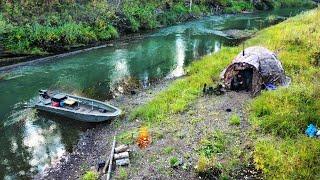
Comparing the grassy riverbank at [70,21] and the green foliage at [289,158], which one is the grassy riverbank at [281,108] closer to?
the green foliage at [289,158]

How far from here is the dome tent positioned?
75.5ft

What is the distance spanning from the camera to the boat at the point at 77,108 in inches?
869

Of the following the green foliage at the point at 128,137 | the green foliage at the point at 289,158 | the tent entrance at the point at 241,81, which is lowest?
the green foliage at the point at 128,137

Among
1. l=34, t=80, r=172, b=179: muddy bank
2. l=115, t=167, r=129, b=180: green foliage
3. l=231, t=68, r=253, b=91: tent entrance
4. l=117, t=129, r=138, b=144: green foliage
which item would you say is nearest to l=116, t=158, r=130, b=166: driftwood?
l=115, t=167, r=129, b=180: green foliage

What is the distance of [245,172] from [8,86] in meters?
20.1

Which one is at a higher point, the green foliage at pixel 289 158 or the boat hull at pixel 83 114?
the green foliage at pixel 289 158

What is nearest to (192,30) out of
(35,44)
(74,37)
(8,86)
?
(74,37)

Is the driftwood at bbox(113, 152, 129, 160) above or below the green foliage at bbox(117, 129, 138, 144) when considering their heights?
above

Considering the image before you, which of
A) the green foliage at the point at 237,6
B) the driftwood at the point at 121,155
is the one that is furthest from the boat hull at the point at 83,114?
the green foliage at the point at 237,6

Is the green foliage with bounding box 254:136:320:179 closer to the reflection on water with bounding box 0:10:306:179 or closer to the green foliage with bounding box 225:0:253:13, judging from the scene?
the reflection on water with bounding box 0:10:306:179

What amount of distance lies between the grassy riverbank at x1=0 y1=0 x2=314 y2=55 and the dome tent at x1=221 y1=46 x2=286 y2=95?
20.4 metres

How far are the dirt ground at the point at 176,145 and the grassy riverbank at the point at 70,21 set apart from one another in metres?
18.3

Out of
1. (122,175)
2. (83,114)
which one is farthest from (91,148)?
(122,175)

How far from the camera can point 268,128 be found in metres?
18.0
